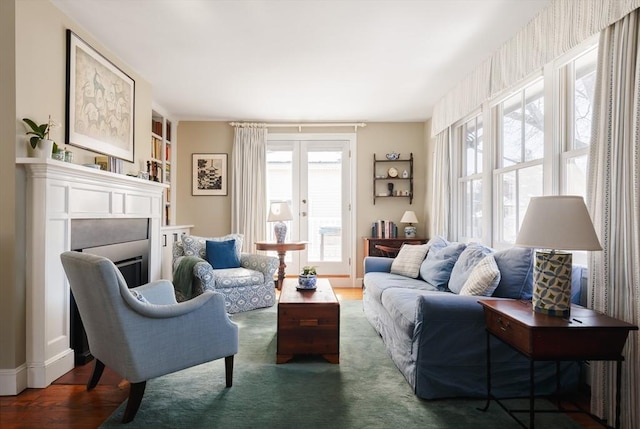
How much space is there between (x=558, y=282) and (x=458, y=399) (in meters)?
0.93

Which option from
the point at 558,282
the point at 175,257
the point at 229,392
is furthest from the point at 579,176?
the point at 175,257

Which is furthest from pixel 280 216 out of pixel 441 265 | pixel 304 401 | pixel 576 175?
pixel 576 175

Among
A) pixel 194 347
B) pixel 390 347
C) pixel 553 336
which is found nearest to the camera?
pixel 553 336

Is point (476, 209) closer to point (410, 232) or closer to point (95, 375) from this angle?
point (410, 232)

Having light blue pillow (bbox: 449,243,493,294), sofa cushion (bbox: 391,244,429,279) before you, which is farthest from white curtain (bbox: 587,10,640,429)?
sofa cushion (bbox: 391,244,429,279)

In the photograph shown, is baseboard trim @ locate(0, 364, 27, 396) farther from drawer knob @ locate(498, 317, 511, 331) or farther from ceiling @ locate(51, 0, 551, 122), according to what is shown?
drawer knob @ locate(498, 317, 511, 331)

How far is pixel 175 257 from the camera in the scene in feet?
14.3

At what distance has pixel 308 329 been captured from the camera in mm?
2711

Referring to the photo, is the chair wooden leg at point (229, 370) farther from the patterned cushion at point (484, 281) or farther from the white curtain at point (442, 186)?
the white curtain at point (442, 186)

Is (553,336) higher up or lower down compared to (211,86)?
lower down

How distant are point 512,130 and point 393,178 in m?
2.35

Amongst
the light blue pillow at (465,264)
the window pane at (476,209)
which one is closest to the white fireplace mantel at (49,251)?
the light blue pillow at (465,264)

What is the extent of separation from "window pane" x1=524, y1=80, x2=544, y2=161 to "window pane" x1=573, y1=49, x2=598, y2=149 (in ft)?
1.22

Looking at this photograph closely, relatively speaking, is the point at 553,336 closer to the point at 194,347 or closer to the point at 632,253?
the point at 632,253
